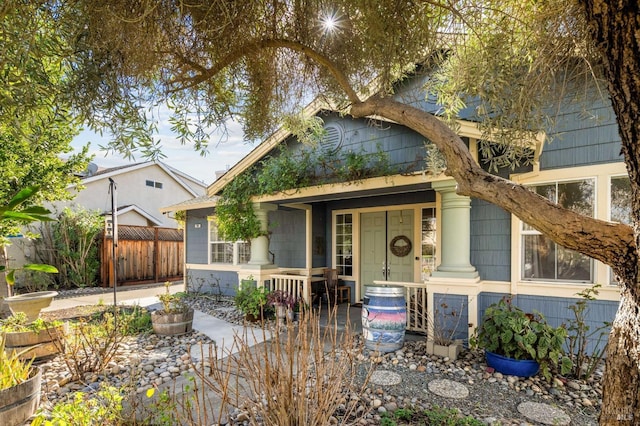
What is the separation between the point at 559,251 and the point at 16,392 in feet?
21.2

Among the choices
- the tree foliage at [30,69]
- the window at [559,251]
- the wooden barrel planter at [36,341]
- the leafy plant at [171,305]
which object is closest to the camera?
Result: the tree foliage at [30,69]

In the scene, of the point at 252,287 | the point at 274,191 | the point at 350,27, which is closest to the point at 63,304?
the point at 252,287

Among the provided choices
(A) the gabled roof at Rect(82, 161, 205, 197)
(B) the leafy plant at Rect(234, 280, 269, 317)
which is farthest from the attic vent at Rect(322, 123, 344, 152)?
(A) the gabled roof at Rect(82, 161, 205, 197)

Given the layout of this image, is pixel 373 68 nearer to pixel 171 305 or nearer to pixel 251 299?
pixel 251 299

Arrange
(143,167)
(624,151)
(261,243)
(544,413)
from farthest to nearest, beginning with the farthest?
(143,167), (261,243), (544,413), (624,151)

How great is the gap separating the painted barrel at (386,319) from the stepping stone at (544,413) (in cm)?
179

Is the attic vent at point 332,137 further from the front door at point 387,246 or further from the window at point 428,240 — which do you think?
the window at point 428,240

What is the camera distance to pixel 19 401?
2904mm

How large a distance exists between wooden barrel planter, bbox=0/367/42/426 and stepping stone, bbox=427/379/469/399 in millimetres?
3844

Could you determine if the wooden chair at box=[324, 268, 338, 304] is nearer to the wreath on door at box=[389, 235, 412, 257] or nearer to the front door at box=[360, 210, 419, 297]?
the front door at box=[360, 210, 419, 297]

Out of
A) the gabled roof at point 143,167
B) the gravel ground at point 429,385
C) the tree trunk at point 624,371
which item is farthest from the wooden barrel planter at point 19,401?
the gabled roof at point 143,167

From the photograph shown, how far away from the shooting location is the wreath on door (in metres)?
7.64

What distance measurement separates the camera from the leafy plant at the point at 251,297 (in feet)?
22.0

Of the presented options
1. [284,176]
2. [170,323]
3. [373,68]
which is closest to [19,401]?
[170,323]
